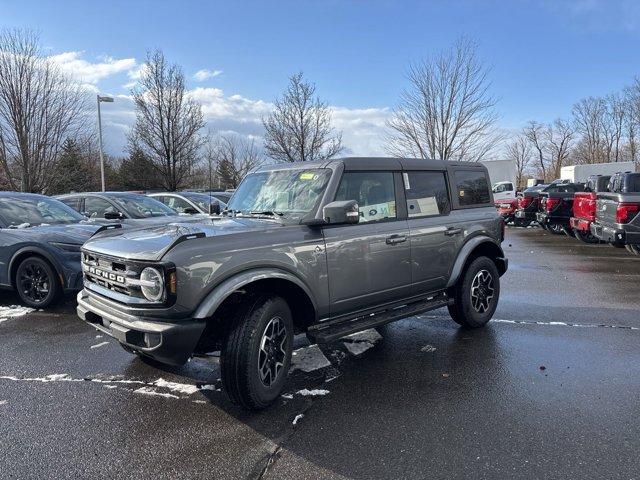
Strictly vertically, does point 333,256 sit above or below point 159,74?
below

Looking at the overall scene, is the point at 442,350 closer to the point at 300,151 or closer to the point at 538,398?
the point at 538,398

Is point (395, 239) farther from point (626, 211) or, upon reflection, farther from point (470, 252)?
point (626, 211)

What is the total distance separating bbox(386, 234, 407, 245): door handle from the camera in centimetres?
443

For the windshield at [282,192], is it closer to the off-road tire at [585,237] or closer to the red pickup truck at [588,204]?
the red pickup truck at [588,204]

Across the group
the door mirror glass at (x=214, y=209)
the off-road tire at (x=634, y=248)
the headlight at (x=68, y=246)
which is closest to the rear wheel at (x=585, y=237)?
the off-road tire at (x=634, y=248)

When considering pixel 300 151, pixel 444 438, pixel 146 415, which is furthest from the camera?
pixel 300 151

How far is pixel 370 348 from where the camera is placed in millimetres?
5004

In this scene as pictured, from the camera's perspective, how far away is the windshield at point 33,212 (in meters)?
7.12

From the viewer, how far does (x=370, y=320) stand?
4.30m

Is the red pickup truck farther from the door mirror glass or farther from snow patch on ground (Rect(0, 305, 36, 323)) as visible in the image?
snow patch on ground (Rect(0, 305, 36, 323))

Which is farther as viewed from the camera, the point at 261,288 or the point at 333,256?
the point at 333,256

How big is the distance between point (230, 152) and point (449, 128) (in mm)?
24491

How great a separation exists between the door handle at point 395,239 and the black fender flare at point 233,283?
A: 1139 millimetres

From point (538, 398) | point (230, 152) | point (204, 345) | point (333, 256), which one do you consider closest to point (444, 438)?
point (538, 398)
